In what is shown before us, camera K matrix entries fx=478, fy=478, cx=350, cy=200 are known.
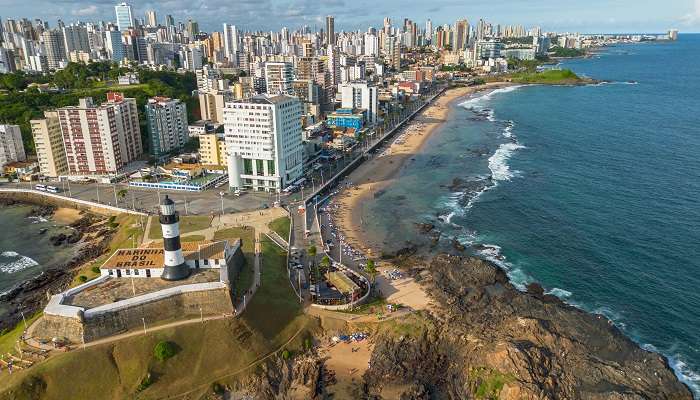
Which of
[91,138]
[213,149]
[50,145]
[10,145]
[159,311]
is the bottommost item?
[159,311]

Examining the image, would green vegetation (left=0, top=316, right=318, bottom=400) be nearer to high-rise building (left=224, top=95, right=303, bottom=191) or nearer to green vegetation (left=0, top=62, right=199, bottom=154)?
high-rise building (left=224, top=95, right=303, bottom=191)

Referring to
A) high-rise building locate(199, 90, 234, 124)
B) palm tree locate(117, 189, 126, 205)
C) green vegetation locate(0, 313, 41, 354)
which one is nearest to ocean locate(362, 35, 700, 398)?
palm tree locate(117, 189, 126, 205)

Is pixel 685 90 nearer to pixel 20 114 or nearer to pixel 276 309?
pixel 276 309

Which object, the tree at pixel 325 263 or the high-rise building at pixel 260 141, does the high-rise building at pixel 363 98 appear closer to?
the high-rise building at pixel 260 141

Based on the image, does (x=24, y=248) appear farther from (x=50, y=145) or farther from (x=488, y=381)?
(x=488, y=381)

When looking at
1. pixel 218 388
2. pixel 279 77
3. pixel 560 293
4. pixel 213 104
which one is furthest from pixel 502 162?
pixel 218 388
